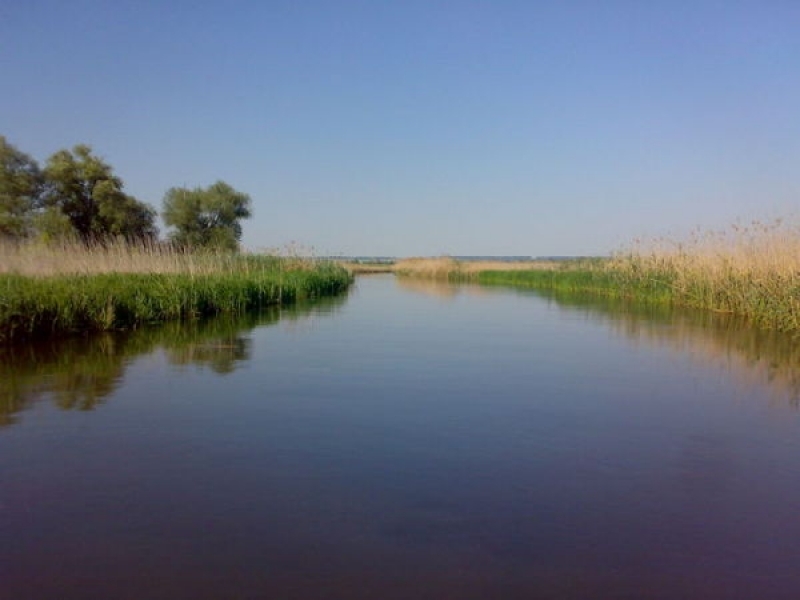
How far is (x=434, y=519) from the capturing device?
366 cm

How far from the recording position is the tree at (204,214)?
3803 cm

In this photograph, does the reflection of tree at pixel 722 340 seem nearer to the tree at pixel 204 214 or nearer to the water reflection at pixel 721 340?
the water reflection at pixel 721 340

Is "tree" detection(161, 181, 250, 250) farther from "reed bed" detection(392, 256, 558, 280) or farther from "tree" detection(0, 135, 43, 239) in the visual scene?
"reed bed" detection(392, 256, 558, 280)

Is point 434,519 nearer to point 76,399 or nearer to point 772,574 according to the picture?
point 772,574

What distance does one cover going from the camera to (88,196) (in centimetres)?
2989

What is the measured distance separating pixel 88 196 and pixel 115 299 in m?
20.6

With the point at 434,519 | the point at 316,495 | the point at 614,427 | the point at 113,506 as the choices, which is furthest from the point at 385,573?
the point at 614,427

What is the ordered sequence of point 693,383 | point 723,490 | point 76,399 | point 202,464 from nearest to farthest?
point 723,490, point 202,464, point 76,399, point 693,383

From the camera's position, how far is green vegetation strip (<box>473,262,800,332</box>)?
13391 millimetres

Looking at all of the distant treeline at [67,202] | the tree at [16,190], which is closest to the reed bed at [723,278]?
the distant treeline at [67,202]

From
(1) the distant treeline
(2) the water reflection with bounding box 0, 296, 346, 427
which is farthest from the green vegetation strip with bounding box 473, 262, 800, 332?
(1) the distant treeline

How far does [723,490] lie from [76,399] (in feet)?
18.9

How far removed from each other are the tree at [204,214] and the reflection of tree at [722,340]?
26.1 metres

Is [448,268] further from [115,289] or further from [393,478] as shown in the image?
[393,478]
